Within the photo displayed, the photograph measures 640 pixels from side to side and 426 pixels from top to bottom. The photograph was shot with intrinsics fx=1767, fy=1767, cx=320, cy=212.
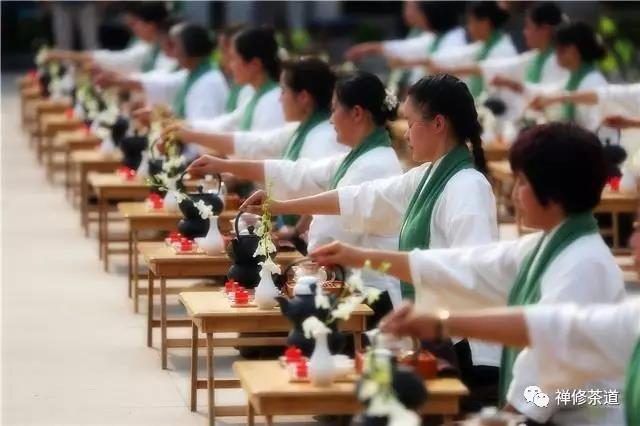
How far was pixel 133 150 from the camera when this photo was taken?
8.95 metres

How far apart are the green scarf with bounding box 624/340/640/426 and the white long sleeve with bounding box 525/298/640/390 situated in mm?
24

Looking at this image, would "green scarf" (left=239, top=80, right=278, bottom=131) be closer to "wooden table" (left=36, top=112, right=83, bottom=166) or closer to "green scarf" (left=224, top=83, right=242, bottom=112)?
"green scarf" (left=224, top=83, right=242, bottom=112)

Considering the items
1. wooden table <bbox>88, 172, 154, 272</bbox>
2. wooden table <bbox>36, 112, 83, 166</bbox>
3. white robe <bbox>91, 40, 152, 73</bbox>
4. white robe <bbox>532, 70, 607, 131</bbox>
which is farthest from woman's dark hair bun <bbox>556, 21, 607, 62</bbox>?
white robe <bbox>91, 40, 152, 73</bbox>

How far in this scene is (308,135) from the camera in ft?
23.0

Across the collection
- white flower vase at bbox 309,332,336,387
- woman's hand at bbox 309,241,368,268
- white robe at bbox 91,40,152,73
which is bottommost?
white flower vase at bbox 309,332,336,387

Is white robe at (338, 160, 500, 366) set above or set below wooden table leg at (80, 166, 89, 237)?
above

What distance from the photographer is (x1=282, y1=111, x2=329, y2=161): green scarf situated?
7012mm

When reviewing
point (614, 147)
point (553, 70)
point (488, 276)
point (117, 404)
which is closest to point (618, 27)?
point (553, 70)

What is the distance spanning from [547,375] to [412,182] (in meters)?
1.74

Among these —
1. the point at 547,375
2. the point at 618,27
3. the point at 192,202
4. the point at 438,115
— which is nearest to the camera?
the point at 547,375

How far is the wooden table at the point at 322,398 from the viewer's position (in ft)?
13.1

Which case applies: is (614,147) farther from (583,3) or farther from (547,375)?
(583,3)

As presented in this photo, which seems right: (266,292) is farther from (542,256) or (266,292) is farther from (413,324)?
(413,324)

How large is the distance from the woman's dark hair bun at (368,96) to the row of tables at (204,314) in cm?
59
